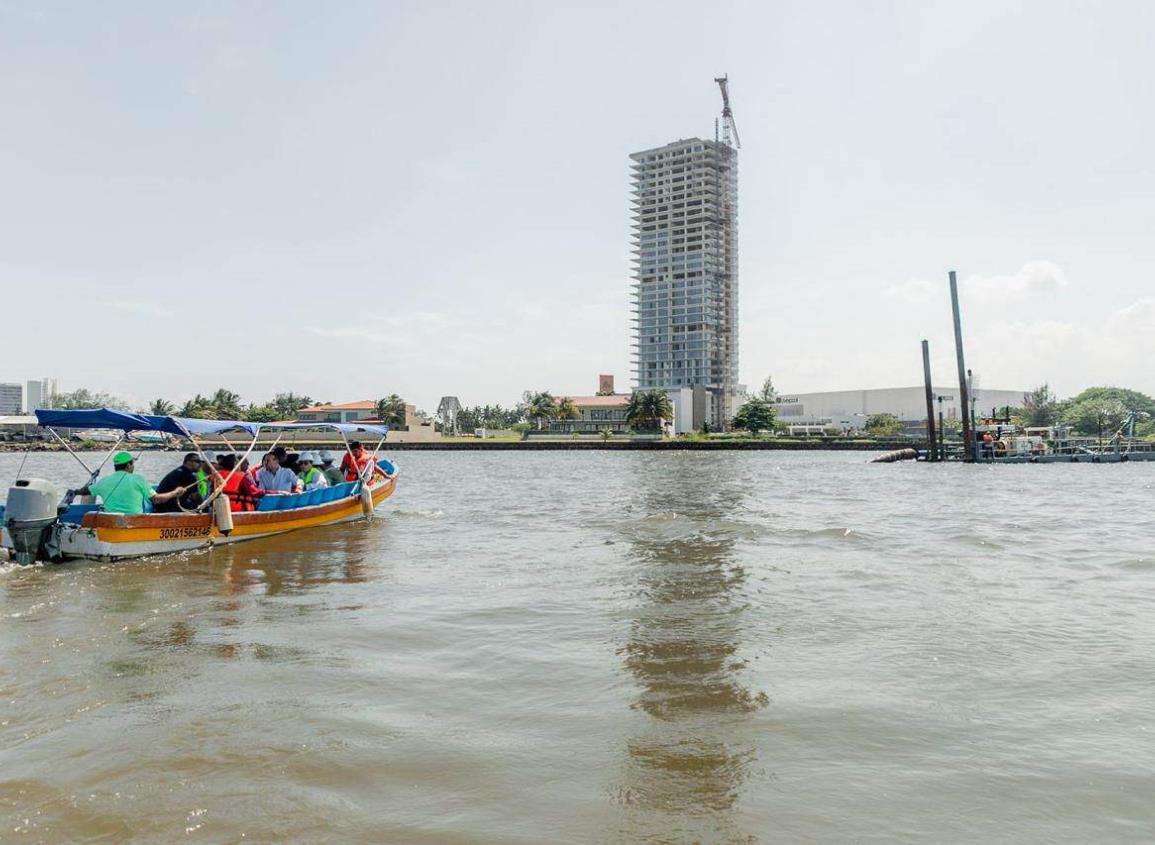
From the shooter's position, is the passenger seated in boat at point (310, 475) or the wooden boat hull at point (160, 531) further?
the passenger seated in boat at point (310, 475)

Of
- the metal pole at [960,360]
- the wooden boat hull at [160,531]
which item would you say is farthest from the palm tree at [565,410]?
the wooden boat hull at [160,531]

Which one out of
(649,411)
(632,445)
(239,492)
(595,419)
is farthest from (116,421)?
(595,419)

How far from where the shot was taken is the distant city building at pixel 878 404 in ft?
534

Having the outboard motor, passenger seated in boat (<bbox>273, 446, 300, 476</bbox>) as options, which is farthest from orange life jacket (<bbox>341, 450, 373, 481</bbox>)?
the outboard motor

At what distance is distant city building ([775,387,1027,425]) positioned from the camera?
16288 cm

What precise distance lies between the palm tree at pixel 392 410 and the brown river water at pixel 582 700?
11686cm

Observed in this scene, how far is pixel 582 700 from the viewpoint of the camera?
625 cm

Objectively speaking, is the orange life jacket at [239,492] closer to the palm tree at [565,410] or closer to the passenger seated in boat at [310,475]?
the passenger seated in boat at [310,475]

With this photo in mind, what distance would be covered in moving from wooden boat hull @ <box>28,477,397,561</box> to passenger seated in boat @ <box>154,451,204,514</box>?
625 mm

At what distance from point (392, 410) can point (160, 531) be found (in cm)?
11857

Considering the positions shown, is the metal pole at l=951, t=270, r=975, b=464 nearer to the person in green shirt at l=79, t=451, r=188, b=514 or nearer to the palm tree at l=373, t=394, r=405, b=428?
the person in green shirt at l=79, t=451, r=188, b=514

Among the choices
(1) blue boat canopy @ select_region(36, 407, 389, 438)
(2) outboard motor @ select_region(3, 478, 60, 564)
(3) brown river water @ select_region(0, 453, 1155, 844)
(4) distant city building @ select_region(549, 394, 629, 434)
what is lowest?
(3) brown river water @ select_region(0, 453, 1155, 844)

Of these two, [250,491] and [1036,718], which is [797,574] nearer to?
[1036,718]

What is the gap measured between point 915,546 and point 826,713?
11.1m
